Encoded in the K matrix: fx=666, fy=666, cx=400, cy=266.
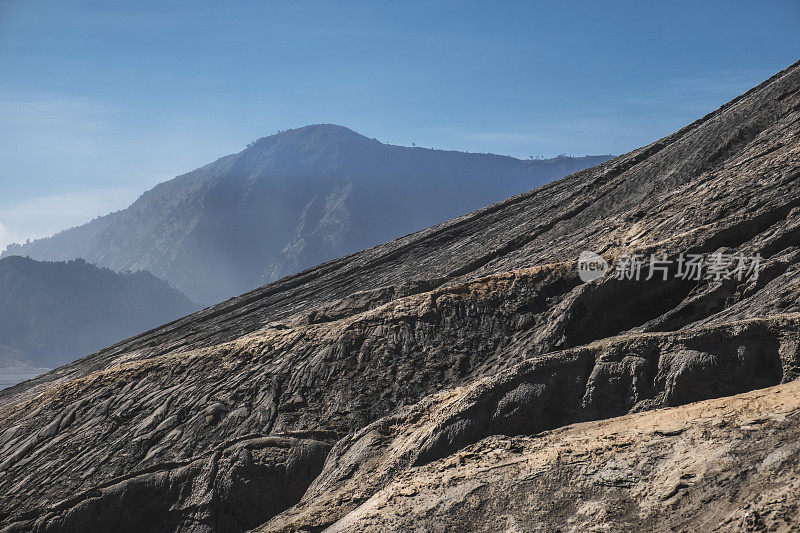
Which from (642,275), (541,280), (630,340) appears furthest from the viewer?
(541,280)

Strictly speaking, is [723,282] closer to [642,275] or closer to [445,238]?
[642,275]

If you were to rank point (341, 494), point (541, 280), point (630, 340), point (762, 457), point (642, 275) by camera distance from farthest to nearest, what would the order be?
point (541, 280)
point (642, 275)
point (630, 340)
point (341, 494)
point (762, 457)

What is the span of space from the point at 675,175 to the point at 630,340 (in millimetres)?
16029

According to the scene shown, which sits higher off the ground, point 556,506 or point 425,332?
point 425,332

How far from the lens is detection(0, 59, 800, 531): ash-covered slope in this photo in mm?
12164

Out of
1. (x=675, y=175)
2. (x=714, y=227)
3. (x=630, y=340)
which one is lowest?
(x=630, y=340)

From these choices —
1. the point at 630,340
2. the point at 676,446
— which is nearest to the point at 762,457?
the point at 676,446

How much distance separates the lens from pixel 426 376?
1669cm

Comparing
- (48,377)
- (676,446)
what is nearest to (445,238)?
(48,377)

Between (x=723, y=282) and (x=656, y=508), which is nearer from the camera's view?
(x=656, y=508)

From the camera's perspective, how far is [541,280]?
1881cm

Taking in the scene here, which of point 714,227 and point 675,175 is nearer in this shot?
point 714,227

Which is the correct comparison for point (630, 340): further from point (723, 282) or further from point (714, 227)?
point (714, 227)

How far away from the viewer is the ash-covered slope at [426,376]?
12164mm
